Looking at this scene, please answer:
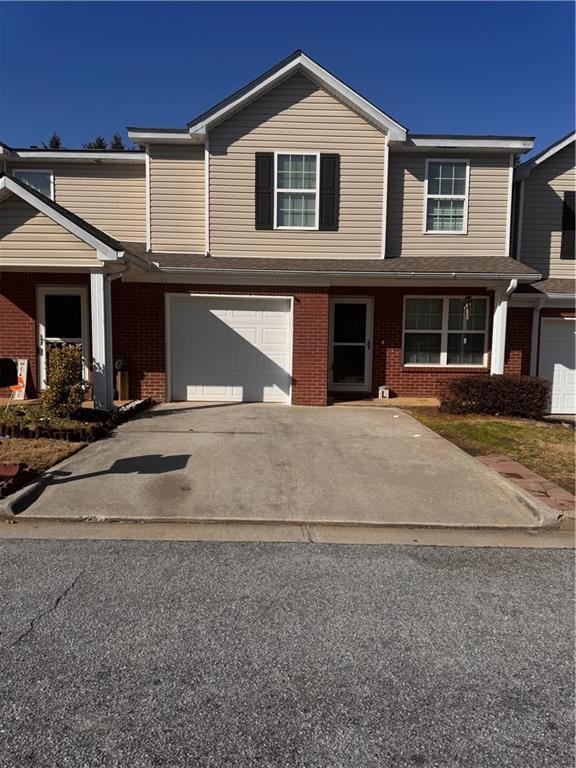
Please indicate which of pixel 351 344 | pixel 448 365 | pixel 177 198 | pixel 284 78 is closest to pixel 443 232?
pixel 448 365

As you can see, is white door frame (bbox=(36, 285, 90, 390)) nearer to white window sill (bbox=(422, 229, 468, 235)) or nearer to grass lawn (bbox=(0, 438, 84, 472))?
grass lawn (bbox=(0, 438, 84, 472))

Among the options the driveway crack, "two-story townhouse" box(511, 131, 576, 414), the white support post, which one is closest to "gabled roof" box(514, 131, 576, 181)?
"two-story townhouse" box(511, 131, 576, 414)

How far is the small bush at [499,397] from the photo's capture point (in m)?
10.9

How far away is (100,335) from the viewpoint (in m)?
9.42

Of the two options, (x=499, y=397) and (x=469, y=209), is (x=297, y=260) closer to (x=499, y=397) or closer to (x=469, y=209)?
(x=469, y=209)

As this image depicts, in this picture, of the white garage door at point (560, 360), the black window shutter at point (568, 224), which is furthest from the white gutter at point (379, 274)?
the black window shutter at point (568, 224)

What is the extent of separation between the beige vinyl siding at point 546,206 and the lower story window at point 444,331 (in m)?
2.47

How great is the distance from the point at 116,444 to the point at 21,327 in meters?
5.78

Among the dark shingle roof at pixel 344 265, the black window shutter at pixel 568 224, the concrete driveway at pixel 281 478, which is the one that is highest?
the black window shutter at pixel 568 224

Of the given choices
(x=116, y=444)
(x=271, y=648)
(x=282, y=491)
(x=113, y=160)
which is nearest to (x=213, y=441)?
(x=116, y=444)

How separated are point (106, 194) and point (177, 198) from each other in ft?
7.00

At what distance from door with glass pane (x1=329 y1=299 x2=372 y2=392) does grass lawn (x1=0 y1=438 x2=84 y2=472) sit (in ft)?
22.8

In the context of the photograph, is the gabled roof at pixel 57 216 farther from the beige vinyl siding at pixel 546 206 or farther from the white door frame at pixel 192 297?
the beige vinyl siding at pixel 546 206

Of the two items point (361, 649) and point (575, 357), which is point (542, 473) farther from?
point (575, 357)
